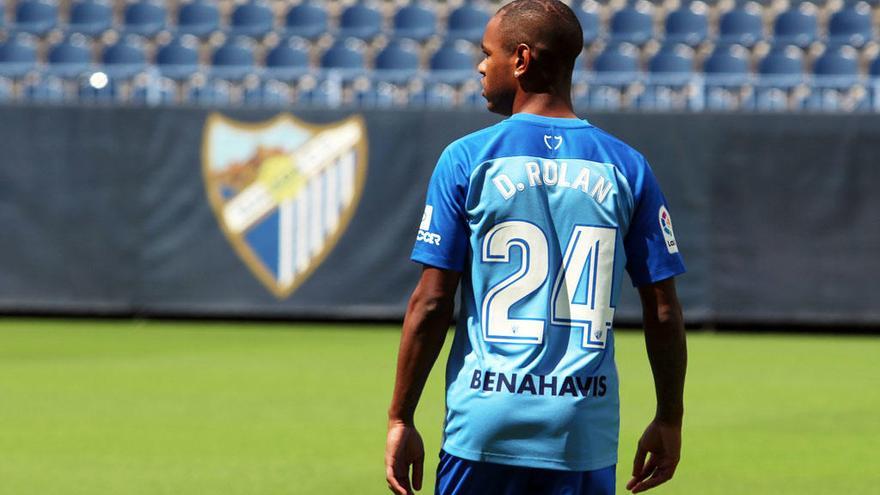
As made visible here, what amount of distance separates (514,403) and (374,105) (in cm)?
1282

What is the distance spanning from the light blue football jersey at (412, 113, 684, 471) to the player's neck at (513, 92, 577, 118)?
3 centimetres

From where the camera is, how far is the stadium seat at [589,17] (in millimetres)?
18875

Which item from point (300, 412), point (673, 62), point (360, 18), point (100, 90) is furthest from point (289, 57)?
point (300, 412)

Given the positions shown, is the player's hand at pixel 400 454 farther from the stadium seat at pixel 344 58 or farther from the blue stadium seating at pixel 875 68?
the stadium seat at pixel 344 58

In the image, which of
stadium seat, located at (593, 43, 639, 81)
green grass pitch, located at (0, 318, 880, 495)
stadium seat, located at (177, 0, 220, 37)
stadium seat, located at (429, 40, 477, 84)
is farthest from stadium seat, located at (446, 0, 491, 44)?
green grass pitch, located at (0, 318, 880, 495)

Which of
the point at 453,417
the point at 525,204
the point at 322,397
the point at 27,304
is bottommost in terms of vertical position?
the point at 27,304

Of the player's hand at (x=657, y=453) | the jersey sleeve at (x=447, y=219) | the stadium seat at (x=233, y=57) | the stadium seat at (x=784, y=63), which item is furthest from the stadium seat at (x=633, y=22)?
the jersey sleeve at (x=447, y=219)

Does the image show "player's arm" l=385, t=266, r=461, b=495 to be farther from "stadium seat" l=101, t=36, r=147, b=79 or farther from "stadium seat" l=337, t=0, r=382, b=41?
"stadium seat" l=337, t=0, r=382, b=41

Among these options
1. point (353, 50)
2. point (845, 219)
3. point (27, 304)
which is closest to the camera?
point (845, 219)

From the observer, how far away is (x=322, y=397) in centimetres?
1007

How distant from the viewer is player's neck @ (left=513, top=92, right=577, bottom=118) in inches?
130

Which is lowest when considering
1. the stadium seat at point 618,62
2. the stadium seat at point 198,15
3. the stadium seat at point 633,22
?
the stadium seat at point 618,62

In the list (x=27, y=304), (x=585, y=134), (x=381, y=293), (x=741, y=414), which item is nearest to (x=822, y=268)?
(x=381, y=293)

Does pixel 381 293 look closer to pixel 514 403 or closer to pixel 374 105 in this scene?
pixel 374 105
